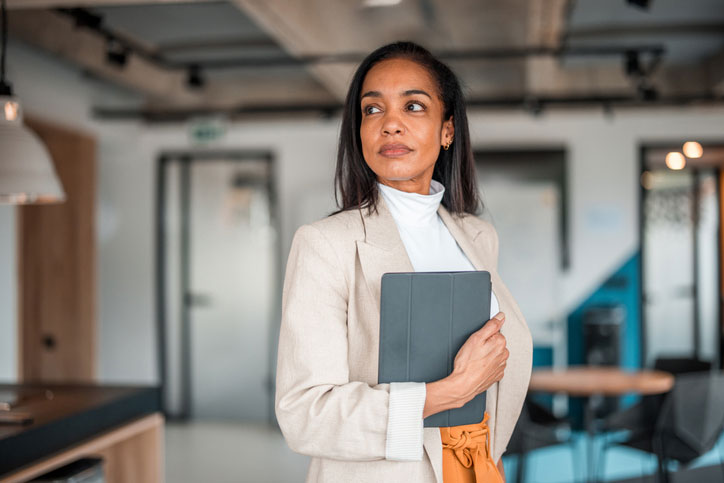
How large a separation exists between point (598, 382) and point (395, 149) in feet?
11.4

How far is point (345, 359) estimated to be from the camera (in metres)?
1.38

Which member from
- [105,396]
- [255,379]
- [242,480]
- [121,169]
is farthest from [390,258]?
[121,169]

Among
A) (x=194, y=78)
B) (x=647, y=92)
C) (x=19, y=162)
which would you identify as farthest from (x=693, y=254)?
(x=19, y=162)

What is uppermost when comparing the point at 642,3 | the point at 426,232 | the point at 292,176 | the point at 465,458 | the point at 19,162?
the point at 642,3

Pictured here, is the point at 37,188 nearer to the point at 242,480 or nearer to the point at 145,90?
the point at 242,480

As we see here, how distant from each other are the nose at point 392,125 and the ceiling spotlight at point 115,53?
3.85m

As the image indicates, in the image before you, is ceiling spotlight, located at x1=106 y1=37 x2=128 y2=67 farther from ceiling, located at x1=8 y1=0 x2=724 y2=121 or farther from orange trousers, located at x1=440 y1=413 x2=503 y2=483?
orange trousers, located at x1=440 y1=413 x2=503 y2=483

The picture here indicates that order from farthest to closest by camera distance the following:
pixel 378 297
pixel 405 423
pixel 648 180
Answer: pixel 648 180, pixel 378 297, pixel 405 423

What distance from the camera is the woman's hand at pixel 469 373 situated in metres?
1.33

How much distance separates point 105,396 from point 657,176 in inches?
245

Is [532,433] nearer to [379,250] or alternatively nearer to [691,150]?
[691,150]

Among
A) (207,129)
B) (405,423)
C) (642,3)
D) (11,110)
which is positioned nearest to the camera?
(405,423)

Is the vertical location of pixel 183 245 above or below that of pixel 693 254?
above

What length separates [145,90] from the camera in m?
6.52
